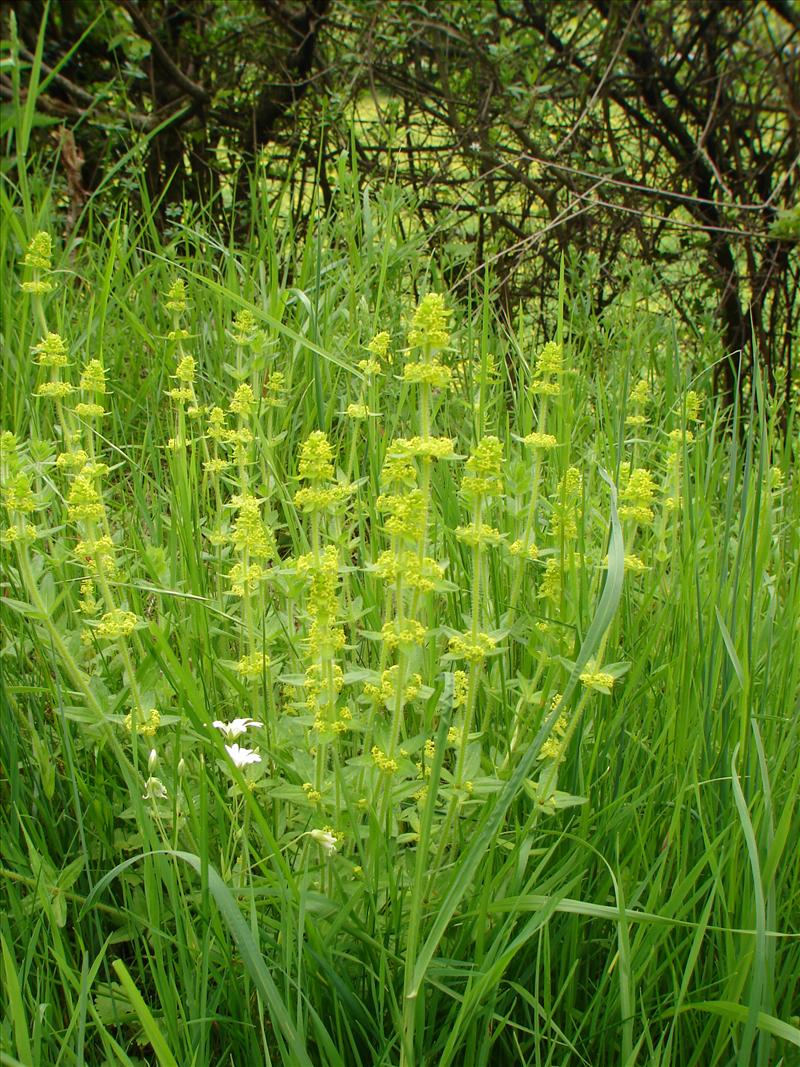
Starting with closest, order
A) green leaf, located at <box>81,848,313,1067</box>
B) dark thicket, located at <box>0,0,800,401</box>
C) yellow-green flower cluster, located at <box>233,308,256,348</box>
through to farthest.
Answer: green leaf, located at <box>81,848,313,1067</box> < yellow-green flower cluster, located at <box>233,308,256,348</box> < dark thicket, located at <box>0,0,800,401</box>

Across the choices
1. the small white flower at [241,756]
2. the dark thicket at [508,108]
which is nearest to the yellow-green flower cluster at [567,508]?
the small white flower at [241,756]

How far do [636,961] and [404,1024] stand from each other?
356 mm

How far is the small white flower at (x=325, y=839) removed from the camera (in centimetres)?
129

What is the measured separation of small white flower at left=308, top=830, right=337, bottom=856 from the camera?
1.29m

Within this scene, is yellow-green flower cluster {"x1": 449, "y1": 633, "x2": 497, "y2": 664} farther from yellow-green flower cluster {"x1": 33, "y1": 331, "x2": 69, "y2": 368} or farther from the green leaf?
yellow-green flower cluster {"x1": 33, "y1": 331, "x2": 69, "y2": 368}

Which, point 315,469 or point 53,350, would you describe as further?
point 53,350

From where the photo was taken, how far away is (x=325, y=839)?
1.29m

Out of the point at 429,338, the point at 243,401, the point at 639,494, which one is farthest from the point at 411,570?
the point at 243,401

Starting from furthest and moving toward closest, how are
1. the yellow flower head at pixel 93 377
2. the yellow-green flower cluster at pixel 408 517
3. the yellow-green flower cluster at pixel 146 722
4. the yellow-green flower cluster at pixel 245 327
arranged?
the yellow-green flower cluster at pixel 245 327
the yellow flower head at pixel 93 377
the yellow-green flower cluster at pixel 146 722
the yellow-green flower cluster at pixel 408 517

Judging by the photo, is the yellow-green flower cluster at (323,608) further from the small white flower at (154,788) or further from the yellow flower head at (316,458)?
the small white flower at (154,788)

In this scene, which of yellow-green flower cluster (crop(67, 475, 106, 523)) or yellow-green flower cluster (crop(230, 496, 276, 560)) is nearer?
yellow-green flower cluster (crop(67, 475, 106, 523))

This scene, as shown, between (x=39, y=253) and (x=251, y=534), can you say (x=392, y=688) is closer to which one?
(x=251, y=534)

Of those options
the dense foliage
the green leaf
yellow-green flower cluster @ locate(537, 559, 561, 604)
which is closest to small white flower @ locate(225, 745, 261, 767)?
the dense foliage

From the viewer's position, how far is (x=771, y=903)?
1.20 metres
